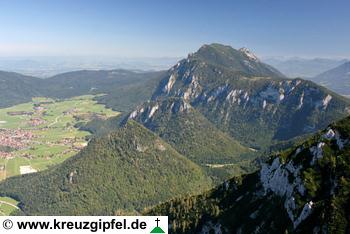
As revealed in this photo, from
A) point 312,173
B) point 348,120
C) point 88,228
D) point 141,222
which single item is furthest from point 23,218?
point 348,120

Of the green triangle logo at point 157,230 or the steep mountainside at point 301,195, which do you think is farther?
the steep mountainside at point 301,195

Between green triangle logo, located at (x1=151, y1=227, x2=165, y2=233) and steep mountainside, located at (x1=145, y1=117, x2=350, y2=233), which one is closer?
green triangle logo, located at (x1=151, y1=227, x2=165, y2=233)

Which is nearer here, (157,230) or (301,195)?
(157,230)

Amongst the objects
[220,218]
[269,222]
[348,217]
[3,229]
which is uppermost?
[3,229]

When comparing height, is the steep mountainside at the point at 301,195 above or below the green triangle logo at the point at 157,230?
below

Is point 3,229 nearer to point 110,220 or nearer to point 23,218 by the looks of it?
point 23,218

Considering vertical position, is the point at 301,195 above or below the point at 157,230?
below

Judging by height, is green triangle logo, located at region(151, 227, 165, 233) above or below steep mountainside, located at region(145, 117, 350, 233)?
above

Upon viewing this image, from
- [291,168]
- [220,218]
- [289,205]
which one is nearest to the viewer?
[289,205]
